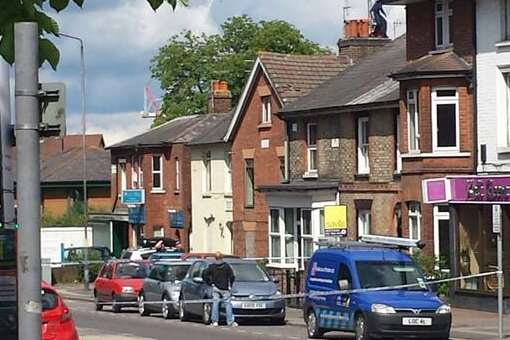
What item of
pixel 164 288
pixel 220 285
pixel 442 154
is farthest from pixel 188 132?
pixel 220 285

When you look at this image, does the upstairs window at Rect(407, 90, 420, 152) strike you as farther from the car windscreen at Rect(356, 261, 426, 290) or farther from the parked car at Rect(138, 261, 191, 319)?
the car windscreen at Rect(356, 261, 426, 290)

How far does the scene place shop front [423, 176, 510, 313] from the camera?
34594 millimetres

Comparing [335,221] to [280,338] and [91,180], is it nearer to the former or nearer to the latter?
[280,338]

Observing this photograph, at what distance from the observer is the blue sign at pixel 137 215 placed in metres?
62.3

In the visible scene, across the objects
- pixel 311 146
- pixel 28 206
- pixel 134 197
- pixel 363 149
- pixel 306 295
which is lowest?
pixel 306 295

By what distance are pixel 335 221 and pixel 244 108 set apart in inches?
458

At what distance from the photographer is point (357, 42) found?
166ft

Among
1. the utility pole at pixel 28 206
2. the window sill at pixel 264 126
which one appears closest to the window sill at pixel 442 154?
the window sill at pixel 264 126

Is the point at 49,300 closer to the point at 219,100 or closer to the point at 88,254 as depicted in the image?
the point at 88,254

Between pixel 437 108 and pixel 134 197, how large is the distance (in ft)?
90.3

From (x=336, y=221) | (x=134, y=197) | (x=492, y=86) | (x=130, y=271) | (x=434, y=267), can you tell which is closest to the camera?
(x=492, y=86)

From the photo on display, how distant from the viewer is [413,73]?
36625 millimetres

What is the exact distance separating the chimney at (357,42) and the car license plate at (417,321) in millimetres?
24200

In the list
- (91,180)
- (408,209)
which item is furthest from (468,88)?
(91,180)
